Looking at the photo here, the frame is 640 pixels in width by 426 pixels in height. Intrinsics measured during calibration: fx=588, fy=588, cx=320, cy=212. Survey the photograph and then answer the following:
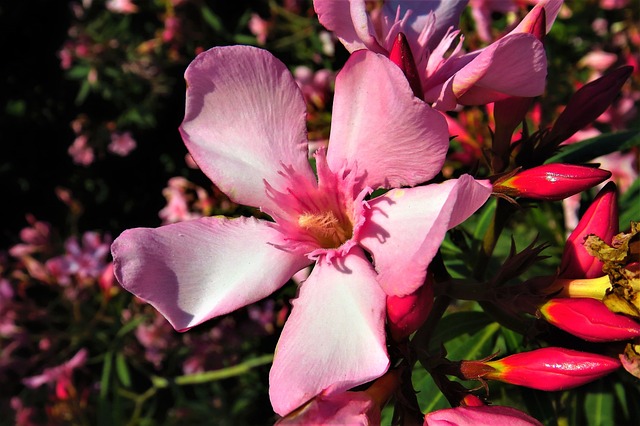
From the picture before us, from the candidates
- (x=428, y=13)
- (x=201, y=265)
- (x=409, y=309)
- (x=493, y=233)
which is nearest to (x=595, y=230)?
(x=493, y=233)

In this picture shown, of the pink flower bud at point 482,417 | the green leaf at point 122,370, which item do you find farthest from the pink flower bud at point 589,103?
the green leaf at point 122,370

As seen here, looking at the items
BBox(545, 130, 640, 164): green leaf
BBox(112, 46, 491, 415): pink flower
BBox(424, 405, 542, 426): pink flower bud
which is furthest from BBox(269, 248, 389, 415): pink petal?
BBox(545, 130, 640, 164): green leaf

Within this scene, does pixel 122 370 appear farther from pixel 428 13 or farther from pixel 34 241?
pixel 428 13

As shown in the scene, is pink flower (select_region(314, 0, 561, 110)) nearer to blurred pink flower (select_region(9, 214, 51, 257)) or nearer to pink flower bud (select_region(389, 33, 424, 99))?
pink flower bud (select_region(389, 33, 424, 99))

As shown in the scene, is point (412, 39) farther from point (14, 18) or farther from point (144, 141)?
point (14, 18)

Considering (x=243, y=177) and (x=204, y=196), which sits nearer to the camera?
(x=243, y=177)

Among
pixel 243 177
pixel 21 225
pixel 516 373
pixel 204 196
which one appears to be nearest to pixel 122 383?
pixel 204 196
